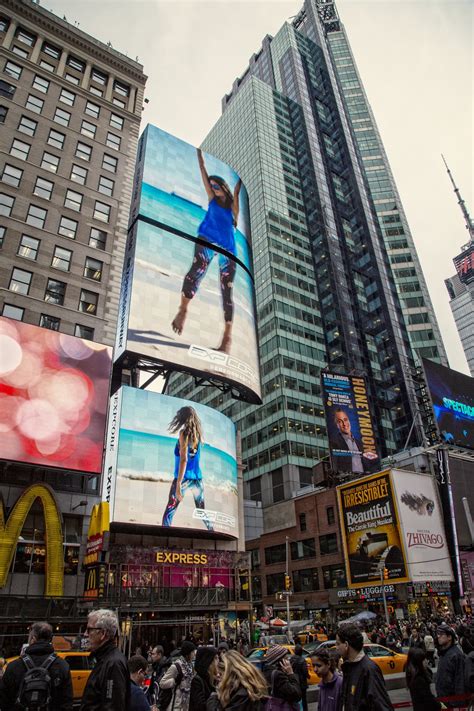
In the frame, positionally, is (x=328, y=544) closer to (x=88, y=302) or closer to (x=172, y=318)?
(x=172, y=318)

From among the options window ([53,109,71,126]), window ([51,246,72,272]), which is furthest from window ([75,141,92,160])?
window ([51,246,72,272])

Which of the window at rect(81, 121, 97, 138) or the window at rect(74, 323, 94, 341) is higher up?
the window at rect(81, 121, 97, 138)

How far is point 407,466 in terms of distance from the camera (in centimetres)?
5269

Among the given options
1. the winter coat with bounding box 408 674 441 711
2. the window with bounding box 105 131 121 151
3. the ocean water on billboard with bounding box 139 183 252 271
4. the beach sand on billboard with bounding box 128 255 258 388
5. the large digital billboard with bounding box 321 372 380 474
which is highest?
the window with bounding box 105 131 121 151

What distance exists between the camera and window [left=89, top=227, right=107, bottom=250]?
39.8 meters

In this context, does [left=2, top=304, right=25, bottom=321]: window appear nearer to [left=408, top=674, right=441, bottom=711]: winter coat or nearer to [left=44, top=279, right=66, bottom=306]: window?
[left=44, top=279, right=66, bottom=306]: window

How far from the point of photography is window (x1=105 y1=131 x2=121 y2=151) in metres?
45.8

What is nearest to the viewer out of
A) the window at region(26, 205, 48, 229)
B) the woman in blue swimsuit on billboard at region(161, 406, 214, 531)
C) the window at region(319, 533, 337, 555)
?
the window at region(26, 205, 48, 229)

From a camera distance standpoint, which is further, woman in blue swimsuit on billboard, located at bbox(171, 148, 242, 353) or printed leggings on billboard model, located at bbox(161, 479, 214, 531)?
woman in blue swimsuit on billboard, located at bbox(171, 148, 242, 353)

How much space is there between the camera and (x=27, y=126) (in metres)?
41.3

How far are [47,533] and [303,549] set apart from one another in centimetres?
3912

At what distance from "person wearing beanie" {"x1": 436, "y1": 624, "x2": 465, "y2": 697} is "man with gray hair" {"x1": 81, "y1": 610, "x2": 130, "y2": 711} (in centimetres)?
509

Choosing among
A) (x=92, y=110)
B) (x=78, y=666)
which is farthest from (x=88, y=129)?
(x=78, y=666)

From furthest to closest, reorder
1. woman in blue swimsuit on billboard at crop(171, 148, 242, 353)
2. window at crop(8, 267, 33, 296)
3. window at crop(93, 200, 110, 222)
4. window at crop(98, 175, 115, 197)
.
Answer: woman in blue swimsuit on billboard at crop(171, 148, 242, 353), window at crop(98, 175, 115, 197), window at crop(93, 200, 110, 222), window at crop(8, 267, 33, 296)
